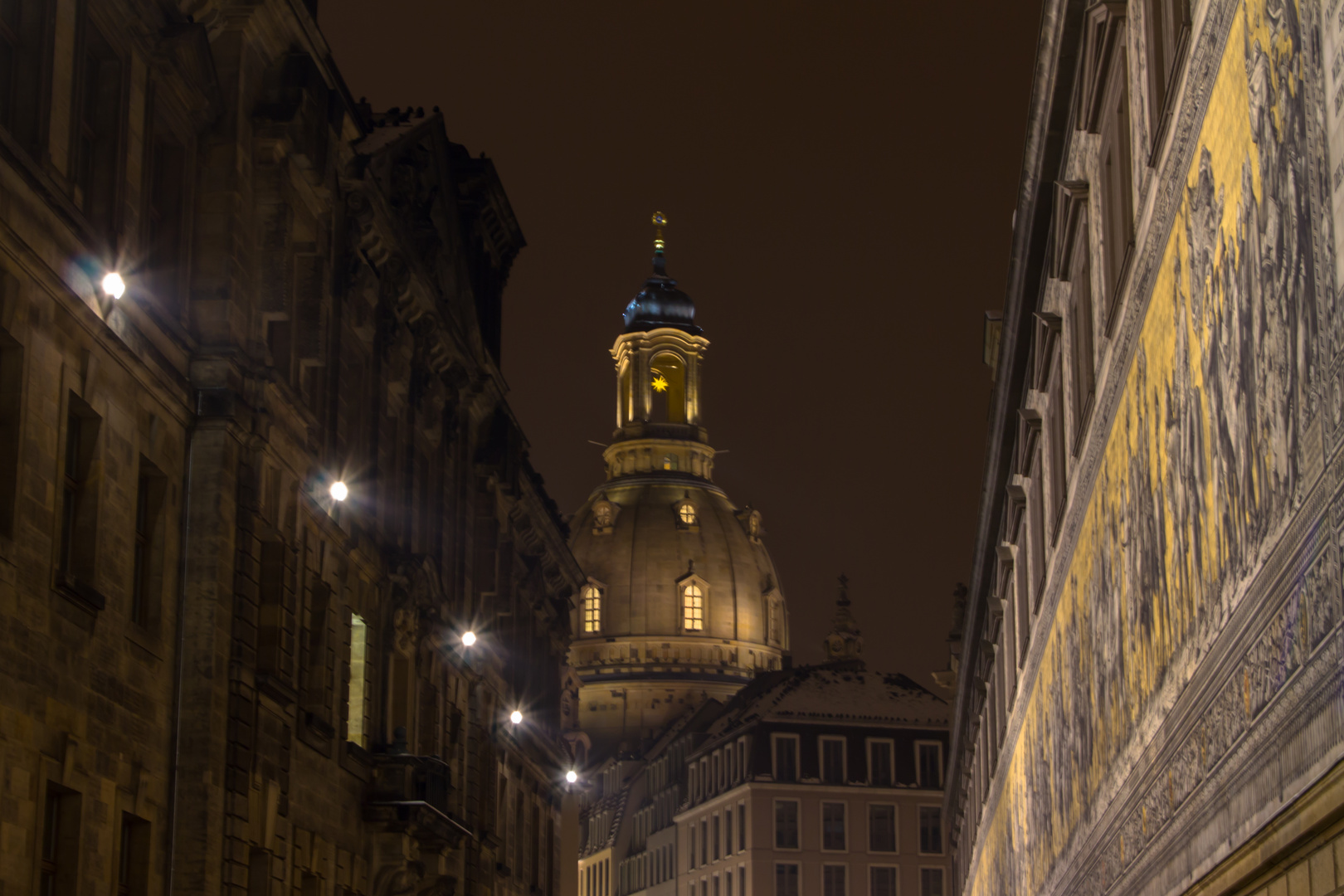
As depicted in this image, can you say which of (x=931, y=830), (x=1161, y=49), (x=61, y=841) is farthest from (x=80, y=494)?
(x=931, y=830)

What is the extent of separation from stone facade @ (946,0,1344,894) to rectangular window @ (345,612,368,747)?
14345 millimetres

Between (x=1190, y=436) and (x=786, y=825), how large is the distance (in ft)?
329

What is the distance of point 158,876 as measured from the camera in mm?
24500

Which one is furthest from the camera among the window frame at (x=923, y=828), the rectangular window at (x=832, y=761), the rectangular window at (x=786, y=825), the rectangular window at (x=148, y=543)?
the rectangular window at (x=832, y=761)

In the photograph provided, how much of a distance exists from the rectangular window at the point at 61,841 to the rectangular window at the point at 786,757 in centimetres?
9277

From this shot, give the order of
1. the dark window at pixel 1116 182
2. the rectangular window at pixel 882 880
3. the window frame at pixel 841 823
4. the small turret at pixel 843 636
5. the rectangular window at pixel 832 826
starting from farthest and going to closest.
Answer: the small turret at pixel 843 636
the rectangular window at pixel 832 826
the window frame at pixel 841 823
the rectangular window at pixel 882 880
the dark window at pixel 1116 182

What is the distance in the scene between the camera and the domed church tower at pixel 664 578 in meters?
174

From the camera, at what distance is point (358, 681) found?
→ 1451 inches

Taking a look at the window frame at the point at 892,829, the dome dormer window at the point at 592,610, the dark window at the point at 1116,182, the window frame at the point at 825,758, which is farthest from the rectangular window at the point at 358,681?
the dome dormer window at the point at 592,610

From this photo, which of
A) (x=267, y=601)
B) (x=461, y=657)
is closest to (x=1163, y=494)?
(x=267, y=601)

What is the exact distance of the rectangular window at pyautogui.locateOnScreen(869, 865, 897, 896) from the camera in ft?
364

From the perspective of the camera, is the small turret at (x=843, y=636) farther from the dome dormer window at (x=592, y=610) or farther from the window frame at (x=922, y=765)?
the window frame at (x=922, y=765)

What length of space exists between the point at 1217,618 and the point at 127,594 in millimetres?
14755

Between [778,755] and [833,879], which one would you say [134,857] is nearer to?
[833,879]
